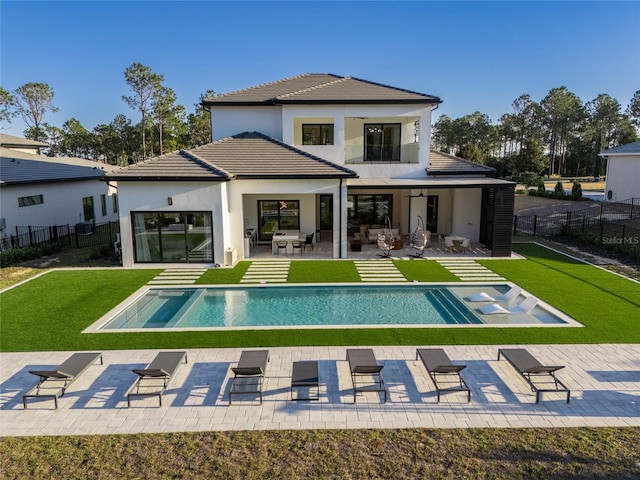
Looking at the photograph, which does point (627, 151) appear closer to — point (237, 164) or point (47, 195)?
point (237, 164)

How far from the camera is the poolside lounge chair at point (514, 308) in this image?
44.3 ft

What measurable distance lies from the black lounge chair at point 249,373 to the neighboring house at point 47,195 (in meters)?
14.2

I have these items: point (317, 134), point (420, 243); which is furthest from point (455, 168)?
point (317, 134)

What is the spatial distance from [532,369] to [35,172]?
2930 cm

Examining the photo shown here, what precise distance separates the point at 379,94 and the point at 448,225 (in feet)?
29.6

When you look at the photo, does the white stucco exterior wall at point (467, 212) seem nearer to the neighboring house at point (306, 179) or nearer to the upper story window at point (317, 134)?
the neighboring house at point (306, 179)

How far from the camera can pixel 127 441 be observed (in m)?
7.38

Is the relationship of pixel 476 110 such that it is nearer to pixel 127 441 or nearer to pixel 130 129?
pixel 130 129

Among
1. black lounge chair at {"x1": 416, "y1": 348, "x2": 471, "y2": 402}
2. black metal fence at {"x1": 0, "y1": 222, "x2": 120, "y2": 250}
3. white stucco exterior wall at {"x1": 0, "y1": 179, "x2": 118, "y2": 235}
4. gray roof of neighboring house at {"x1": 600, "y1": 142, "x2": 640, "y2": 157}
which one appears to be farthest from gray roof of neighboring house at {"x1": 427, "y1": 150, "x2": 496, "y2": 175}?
white stucco exterior wall at {"x1": 0, "y1": 179, "x2": 118, "y2": 235}

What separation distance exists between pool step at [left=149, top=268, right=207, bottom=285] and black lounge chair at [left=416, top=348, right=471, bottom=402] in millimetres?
10689

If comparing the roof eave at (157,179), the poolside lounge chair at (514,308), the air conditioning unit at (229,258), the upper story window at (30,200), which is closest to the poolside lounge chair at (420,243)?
the poolside lounge chair at (514,308)

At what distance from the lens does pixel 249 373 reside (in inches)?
Result: 347

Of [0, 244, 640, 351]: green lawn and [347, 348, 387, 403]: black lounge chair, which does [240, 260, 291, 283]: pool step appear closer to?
[0, 244, 640, 351]: green lawn

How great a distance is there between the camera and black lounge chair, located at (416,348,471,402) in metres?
8.79
